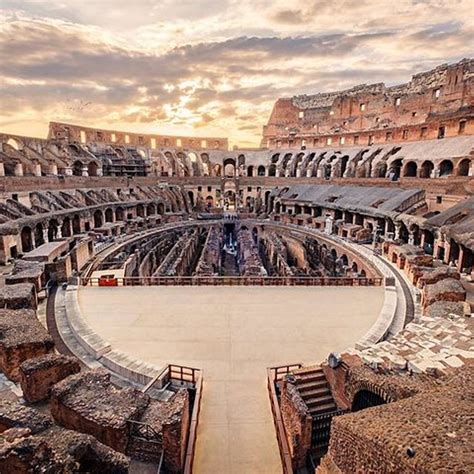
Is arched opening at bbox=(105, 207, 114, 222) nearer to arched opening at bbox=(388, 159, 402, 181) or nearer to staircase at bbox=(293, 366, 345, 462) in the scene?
staircase at bbox=(293, 366, 345, 462)

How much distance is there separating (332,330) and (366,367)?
304 centimetres

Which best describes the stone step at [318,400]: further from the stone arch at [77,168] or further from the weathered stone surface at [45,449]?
the stone arch at [77,168]

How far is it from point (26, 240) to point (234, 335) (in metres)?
15.9

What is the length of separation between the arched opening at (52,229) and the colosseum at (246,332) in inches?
6.3

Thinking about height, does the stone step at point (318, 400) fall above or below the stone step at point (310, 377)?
below

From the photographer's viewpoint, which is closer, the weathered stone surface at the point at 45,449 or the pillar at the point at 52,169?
the weathered stone surface at the point at 45,449

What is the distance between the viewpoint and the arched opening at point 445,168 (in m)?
25.8

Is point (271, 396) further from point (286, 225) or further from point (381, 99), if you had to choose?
point (381, 99)

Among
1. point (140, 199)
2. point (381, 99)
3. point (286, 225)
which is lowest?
point (286, 225)

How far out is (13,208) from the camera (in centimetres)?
1923

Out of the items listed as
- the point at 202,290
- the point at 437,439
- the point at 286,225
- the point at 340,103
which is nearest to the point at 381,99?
the point at 340,103

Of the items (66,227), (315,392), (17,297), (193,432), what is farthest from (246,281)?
(66,227)

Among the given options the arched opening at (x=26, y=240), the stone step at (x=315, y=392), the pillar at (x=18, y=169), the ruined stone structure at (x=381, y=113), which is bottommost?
the stone step at (x=315, y=392)

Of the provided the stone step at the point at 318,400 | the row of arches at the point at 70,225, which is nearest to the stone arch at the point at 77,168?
the row of arches at the point at 70,225
